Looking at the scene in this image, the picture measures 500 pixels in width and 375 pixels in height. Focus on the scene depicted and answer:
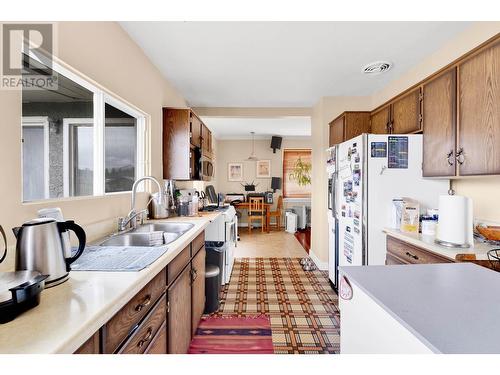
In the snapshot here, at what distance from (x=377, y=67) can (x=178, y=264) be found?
2671 mm

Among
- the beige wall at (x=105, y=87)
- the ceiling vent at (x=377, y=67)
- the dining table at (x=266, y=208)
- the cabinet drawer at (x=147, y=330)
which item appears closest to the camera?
the cabinet drawer at (x=147, y=330)

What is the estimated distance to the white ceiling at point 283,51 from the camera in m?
1.96

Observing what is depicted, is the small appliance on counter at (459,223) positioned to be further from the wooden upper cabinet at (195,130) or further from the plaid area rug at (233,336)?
the wooden upper cabinet at (195,130)

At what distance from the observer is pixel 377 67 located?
2.61 metres

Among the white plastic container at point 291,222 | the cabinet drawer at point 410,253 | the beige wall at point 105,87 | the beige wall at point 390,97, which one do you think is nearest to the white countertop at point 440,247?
the cabinet drawer at point 410,253

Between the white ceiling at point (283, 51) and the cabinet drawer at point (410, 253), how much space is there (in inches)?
65.3

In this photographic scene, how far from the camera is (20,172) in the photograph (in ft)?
3.67

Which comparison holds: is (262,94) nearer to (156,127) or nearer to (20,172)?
(156,127)

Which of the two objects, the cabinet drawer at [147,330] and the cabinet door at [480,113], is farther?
the cabinet door at [480,113]

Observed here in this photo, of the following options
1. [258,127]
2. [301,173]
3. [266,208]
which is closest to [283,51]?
[258,127]

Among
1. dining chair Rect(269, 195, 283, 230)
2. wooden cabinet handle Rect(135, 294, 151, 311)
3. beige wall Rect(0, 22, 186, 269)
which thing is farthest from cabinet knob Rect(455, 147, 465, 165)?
dining chair Rect(269, 195, 283, 230)

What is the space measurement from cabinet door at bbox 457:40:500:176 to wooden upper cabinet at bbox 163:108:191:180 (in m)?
2.44

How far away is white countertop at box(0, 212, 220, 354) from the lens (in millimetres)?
571

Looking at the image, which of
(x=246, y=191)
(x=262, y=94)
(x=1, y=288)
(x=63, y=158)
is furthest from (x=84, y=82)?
(x=246, y=191)
